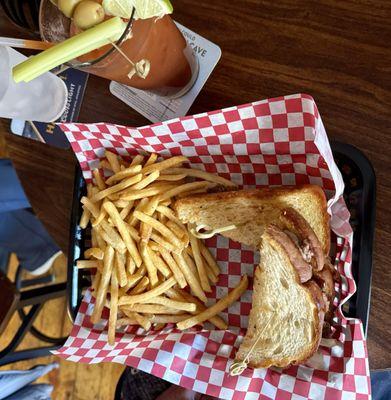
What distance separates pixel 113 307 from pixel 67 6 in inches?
27.5

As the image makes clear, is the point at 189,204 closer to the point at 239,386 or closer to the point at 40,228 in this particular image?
the point at 239,386

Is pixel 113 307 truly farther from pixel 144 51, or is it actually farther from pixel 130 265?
pixel 144 51

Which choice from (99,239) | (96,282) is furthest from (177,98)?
(96,282)

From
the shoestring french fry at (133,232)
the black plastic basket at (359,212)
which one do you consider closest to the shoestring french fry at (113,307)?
the shoestring french fry at (133,232)

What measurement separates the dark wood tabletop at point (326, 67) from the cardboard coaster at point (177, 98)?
0.02 metres

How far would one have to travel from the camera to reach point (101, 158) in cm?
145

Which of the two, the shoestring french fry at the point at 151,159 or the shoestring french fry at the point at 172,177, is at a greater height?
the shoestring french fry at the point at 151,159

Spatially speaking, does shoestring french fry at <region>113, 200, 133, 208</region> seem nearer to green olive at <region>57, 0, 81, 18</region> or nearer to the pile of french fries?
the pile of french fries

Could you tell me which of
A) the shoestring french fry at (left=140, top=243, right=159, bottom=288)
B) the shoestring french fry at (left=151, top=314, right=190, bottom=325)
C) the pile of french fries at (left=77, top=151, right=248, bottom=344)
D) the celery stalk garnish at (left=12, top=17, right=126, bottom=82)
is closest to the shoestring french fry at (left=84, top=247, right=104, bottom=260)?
the pile of french fries at (left=77, top=151, right=248, bottom=344)

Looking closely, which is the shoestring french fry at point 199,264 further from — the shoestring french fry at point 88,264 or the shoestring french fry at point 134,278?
the shoestring french fry at point 88,264

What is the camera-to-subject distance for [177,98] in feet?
4.82

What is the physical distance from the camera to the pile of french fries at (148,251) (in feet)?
4.46

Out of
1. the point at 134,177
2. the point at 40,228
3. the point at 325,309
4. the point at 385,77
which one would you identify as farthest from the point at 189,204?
the point at 40,228

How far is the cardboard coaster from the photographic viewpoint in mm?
1432
